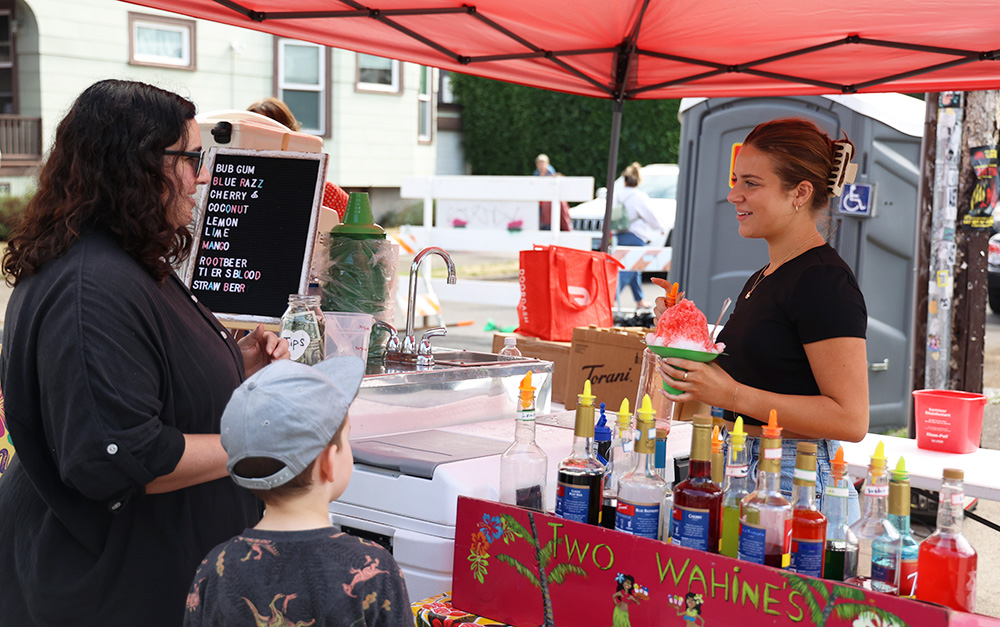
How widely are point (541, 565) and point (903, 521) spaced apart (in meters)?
0.69

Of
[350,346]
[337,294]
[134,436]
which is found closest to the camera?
[134,436]

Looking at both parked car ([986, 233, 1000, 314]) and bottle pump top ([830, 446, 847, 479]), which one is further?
parked car ([986, 233, 1000, 314])

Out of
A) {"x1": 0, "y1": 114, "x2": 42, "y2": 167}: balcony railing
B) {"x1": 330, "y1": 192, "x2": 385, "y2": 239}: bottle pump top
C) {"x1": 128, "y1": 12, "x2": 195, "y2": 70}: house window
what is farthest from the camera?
{"x1": 128, "y1": 12, "x2": 195, "y2": 70}: house window

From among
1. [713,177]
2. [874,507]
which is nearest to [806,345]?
[874,507]

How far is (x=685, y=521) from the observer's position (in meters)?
1.77

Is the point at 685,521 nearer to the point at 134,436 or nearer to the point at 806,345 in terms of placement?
the point at 806,345

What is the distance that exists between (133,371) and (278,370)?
347 millimetres

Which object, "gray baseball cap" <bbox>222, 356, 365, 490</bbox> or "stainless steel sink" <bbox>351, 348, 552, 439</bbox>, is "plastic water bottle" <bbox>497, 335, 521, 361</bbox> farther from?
"gray baseball cap" <bbox>222, 356, 365, 490</bbox>

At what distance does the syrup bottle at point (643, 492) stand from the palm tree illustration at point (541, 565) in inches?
5.6

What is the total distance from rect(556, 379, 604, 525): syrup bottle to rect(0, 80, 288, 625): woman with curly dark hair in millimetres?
669

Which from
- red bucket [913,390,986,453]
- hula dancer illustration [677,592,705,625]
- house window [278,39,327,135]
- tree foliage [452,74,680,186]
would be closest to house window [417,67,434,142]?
house window [278,39,327,135]

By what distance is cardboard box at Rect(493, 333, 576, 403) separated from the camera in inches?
202

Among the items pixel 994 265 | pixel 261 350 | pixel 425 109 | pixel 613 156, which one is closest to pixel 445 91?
pixel 425 109

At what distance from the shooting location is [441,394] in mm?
2926
